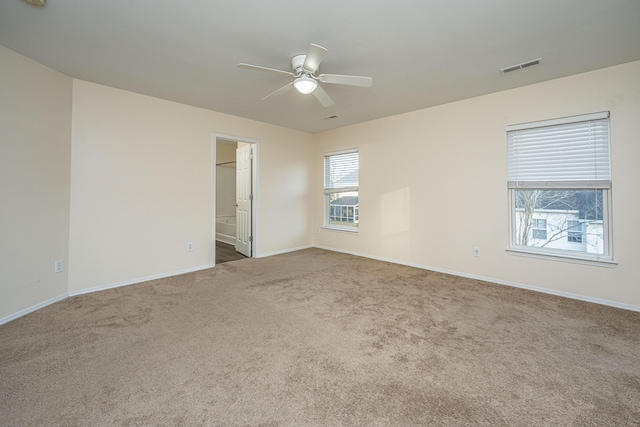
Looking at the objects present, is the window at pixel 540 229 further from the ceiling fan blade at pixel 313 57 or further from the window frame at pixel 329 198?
the ceiling fan blade at pixel 313 57

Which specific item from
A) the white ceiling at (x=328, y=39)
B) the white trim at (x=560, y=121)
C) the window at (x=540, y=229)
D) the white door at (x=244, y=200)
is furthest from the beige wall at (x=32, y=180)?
the window at (x=540, y=229)

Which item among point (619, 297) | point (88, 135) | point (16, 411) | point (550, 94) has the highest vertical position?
point (550, 94)

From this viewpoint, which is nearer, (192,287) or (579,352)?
(579,352)

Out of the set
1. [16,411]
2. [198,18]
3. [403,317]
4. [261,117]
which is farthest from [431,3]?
[16,411]

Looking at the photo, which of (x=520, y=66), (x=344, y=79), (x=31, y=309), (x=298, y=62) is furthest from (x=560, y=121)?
(x=31, y=309)

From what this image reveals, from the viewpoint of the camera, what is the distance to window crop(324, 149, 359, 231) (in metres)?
5.21

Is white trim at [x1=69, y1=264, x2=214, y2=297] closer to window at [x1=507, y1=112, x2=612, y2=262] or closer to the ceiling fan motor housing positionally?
the ceiling fan motor housing

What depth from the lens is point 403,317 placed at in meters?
2.51

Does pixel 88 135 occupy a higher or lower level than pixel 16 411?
higher

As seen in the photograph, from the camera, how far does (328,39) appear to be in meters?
2.27

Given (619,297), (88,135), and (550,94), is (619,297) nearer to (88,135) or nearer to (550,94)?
(550,94)

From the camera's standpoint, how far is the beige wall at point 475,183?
2.72 metres

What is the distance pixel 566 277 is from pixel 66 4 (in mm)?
5239

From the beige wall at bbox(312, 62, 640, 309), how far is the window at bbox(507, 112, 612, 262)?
97 mm
